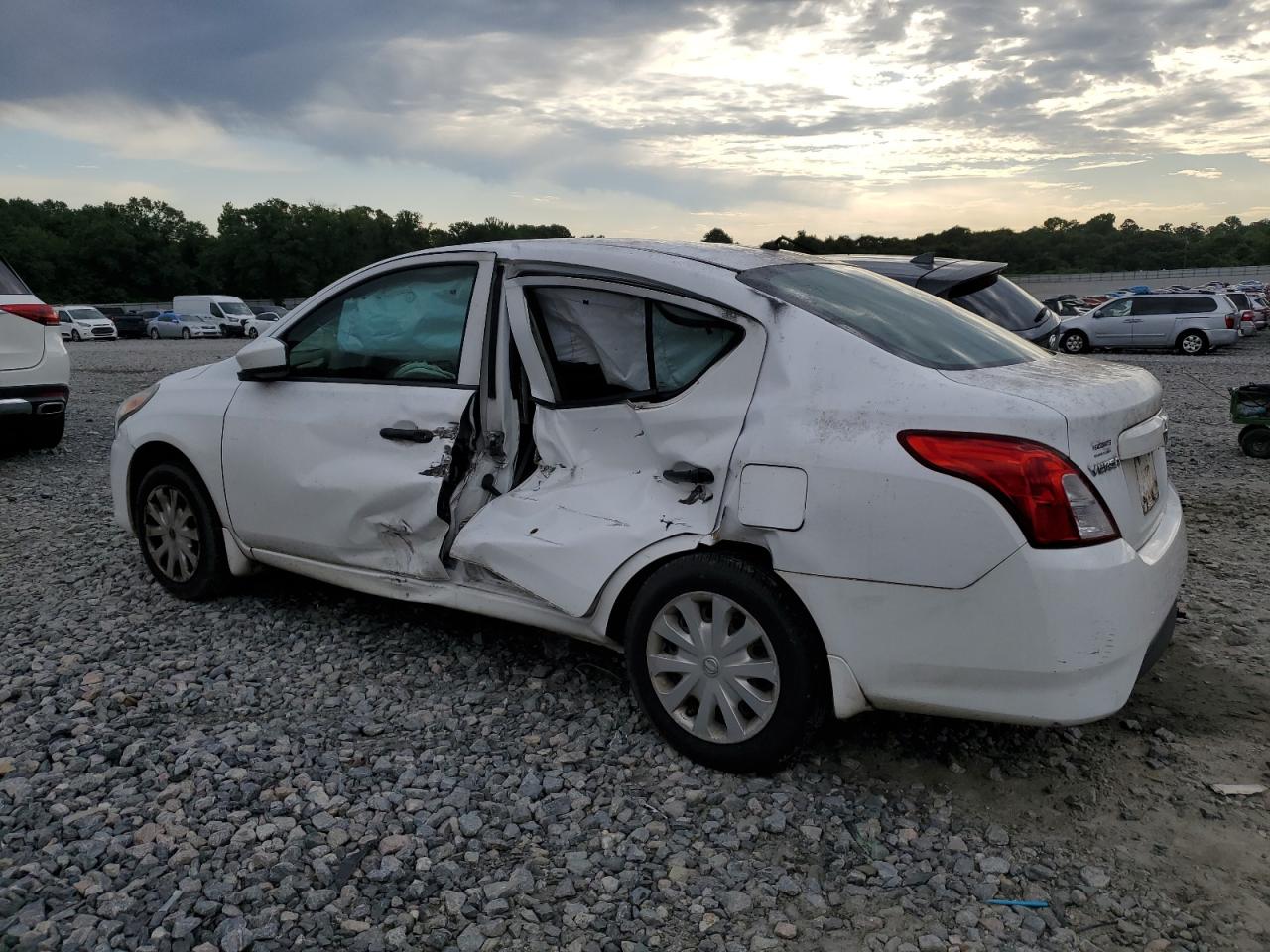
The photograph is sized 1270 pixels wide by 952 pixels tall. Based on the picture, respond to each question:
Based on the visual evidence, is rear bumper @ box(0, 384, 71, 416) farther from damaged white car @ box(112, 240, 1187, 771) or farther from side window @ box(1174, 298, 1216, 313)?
side window @ box(1174, 298, 1216, 313)

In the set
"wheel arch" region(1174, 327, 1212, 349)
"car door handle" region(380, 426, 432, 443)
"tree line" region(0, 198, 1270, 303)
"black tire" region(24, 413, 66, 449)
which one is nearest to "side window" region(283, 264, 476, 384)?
"car door handle" region(380, 426, 432, 443)

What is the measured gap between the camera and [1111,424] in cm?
282

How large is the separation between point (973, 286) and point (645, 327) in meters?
5.06

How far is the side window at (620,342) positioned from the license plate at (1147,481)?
128cm

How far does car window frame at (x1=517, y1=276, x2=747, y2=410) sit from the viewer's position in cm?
320

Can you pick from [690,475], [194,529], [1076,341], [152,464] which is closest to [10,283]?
[152,464]

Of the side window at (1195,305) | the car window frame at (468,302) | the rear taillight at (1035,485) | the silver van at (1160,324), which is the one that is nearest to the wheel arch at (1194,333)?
the silver van at (1160,324)

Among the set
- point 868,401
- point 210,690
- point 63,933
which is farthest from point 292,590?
point 868,401

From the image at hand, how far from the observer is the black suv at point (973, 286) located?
705 cm

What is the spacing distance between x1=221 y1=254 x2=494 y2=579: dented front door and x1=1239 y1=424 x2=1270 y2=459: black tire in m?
7.87

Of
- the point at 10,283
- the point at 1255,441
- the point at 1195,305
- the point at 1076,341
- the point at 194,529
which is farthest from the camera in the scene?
the point at 1076,341

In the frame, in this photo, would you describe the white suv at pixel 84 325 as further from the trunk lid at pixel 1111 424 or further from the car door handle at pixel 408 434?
the trunk lid at pixel 1111 424

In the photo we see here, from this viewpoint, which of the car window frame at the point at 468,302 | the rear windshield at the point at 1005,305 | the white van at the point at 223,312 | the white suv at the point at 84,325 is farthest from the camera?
the white van at the point at 223,312

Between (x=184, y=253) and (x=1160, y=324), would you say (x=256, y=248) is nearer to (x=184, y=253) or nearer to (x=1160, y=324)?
(x=184, y=253)
